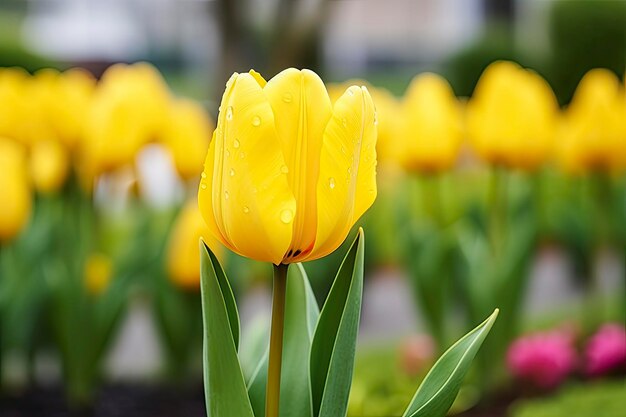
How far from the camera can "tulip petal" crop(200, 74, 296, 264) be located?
97 centimetres

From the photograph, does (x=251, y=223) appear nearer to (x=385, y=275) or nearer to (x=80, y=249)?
(x=80, y=249)

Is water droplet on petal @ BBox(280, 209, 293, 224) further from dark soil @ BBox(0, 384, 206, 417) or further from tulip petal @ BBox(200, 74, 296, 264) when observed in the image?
dark soil @ BBox(0, 384, 206, 417)

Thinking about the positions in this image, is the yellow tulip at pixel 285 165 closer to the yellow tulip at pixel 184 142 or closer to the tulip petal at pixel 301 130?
the tulip petal at pixel 301 130

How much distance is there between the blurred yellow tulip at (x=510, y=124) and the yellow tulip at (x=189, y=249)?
835 mm

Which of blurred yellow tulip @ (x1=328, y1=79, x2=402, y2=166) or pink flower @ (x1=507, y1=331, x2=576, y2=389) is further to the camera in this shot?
blurred yellow tulip @ (x1=328, y1=79, x2=402, y2=166)

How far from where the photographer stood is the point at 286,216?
0.98m

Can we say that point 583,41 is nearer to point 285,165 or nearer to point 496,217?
point 496,217

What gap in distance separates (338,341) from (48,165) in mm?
2054

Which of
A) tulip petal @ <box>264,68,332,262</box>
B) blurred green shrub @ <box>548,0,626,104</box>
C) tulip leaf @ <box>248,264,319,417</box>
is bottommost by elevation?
blurred green shrub @ <box>548,0,626,104</box>

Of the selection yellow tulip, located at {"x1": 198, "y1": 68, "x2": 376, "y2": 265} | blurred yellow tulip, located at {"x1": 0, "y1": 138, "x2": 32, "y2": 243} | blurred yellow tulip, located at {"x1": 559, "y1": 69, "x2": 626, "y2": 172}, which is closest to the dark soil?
blurred yellow tulip, located at {"x1": 0, "y1": 138, "x2": 32, "y2": 243}

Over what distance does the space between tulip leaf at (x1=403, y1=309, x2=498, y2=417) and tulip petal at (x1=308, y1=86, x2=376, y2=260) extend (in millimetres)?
185

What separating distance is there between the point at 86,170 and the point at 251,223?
68.9 inches

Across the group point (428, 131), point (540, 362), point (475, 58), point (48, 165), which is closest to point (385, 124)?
point (428, 131)

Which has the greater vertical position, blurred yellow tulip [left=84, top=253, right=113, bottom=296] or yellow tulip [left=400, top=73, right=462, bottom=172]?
yellow tulip [left=400, top=73, right=462, bottom=172]
